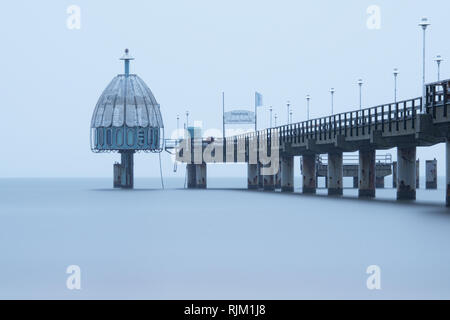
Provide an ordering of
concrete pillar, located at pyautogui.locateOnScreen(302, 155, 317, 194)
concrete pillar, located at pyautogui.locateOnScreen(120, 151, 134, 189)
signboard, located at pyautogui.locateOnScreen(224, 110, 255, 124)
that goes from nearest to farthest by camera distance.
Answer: concrete pillar, located at pyautogui.locateOnScreen(302, 155, 317, 194) → concrete pillar, located at pyautogui.locateOnScreen(120, 151, 134, 189) → signboard, located at pyautogui.locateOnScreen(224, 110, 255, 124)

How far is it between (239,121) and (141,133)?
49.0ft

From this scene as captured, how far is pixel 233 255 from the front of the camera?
33.4 m

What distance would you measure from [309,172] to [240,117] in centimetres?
3739

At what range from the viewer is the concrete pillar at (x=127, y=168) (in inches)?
4688

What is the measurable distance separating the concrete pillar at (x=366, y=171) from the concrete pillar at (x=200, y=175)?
43.0 metres

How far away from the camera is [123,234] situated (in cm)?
4447

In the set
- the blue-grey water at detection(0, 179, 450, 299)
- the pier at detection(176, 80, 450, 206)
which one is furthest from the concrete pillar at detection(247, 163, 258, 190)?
the blue-grey water at detection(0, 179, 450, 299)

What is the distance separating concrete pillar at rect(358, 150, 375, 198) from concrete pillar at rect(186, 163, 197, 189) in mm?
47589

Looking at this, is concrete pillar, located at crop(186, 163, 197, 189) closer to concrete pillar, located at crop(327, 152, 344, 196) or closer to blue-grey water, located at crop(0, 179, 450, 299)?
concrete pillar, located at crop(327, 152, 344, 196)

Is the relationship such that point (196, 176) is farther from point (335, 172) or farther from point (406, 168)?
point (406, 168)

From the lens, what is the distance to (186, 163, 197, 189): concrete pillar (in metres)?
122

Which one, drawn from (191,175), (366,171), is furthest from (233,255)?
(191,175)

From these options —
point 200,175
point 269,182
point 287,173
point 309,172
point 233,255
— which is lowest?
point 233,255
